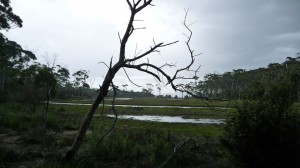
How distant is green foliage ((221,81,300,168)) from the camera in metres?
10.1

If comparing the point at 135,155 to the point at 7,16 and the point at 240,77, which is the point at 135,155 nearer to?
the point at 7,16

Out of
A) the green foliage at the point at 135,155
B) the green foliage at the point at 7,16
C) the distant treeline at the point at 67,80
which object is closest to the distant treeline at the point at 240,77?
the distant treeline at the point at 67,80

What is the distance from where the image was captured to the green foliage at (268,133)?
10.1 meters

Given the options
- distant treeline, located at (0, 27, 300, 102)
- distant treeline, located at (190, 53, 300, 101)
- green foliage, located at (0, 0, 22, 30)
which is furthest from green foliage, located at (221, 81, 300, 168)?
distant treeline, located at (190, 53, 300, 101)

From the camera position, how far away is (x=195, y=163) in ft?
33.9

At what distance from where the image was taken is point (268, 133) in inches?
399

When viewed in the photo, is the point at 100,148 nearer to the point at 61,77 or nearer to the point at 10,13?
the point at 10,13

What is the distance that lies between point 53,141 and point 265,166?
7.92m

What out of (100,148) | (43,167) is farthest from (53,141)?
(43,167)

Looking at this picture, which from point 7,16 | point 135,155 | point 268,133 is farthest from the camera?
point 7,16

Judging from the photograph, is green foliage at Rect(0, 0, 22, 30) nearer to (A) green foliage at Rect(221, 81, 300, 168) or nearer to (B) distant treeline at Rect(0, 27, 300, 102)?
(B) distant treeline at Rect(0, 27, 300, 102)

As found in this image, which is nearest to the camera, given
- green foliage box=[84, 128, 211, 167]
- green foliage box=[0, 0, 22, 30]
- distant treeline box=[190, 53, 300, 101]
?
green foliage box=[84, 128, 211, 167]

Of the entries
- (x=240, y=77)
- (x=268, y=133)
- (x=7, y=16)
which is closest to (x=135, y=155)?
(x=268, y=133)

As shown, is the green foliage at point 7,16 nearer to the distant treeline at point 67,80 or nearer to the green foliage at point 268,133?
the distant treeline at point 67,80
